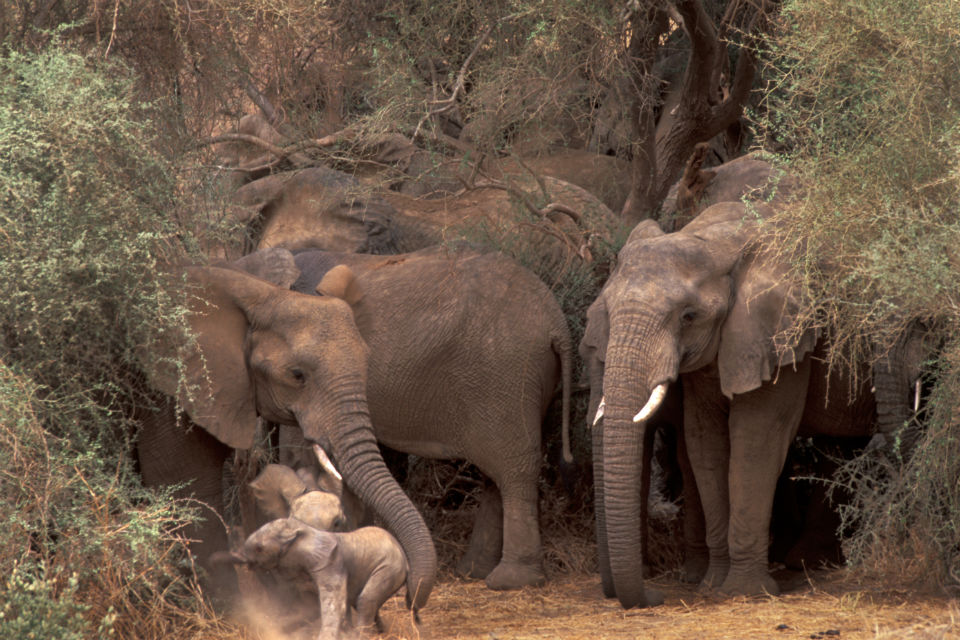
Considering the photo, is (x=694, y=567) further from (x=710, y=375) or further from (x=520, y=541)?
(x=710, y=375)

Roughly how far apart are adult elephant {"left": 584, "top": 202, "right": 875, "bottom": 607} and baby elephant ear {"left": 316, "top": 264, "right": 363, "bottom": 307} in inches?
51.2

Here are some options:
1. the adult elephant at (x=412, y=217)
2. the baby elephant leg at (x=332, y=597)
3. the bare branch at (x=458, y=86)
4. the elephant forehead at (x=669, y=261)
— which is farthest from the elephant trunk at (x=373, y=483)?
the adult elephant at (x=412, y=217)

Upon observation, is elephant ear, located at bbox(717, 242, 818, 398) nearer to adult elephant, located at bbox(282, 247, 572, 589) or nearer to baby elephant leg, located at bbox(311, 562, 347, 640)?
adult elephant, located at bbox(282, 247, 572, 589)

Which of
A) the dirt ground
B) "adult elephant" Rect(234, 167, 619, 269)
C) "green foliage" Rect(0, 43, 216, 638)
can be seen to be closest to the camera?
"green foliage" Rect(0, 43, 216, 638)

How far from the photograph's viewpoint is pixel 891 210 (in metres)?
6.59

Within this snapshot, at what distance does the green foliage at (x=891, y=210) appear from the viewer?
635cm

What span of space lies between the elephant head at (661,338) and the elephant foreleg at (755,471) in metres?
0.21

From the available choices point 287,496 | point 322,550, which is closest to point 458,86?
point 287,496

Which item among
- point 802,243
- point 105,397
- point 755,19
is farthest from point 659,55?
point 105,397

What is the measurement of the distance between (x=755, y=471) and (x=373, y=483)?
6.96ft

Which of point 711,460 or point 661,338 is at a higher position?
point 661,338

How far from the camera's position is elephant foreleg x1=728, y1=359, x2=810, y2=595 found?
7.20 meters

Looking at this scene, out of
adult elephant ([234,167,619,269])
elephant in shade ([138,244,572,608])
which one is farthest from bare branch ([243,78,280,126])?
elephant in shade ([138,244,572,608])

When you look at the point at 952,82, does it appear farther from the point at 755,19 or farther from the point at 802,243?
the point at 755,19
